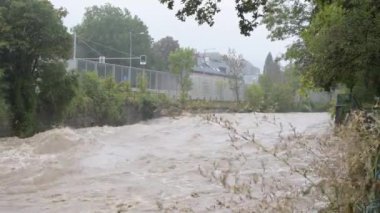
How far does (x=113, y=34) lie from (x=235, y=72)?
1651 centimetres

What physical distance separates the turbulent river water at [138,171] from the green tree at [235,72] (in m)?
29.1

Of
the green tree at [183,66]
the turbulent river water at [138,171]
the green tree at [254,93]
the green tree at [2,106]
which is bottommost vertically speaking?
the turbulent river water at [138,171]

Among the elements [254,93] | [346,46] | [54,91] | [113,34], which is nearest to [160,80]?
[254,93]

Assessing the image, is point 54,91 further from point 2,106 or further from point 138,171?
point 138,171

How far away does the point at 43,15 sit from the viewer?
2152cm

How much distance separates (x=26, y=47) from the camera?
2138 cm

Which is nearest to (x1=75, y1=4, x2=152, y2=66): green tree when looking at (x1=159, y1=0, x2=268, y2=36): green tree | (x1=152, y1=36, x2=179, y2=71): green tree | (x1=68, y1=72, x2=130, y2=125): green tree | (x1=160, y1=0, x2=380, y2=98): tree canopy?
(x1=152, y1=36, x2=179, y2=71): green tree

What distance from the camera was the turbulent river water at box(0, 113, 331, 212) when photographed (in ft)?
25.9

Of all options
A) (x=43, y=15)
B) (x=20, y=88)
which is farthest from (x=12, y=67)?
(x=43, y=15)

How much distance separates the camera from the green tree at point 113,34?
63.1m

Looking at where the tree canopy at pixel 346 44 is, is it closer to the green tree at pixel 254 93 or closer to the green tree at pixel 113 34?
the green tree at pixel 254 93

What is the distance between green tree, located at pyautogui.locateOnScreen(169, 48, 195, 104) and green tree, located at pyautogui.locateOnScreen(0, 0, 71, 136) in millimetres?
24180

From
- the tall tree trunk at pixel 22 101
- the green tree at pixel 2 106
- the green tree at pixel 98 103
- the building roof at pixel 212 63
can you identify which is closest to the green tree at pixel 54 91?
the tall tree trunk at pixel 22 101

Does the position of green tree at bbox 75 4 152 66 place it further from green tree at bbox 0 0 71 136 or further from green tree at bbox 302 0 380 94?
green tree at bbox 302 0 380 94
